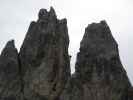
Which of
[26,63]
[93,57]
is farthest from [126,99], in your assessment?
[26,63]

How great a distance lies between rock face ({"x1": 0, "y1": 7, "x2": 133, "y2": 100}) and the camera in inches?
1807

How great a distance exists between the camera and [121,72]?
151 feet

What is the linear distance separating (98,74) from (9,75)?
1573 centimetres

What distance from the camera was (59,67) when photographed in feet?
177

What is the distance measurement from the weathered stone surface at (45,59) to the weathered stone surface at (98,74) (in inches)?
205

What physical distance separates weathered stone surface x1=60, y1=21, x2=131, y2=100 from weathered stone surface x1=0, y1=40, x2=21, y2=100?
9214 millimetres

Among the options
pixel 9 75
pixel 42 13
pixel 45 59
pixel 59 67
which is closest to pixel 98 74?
pixel 59 67

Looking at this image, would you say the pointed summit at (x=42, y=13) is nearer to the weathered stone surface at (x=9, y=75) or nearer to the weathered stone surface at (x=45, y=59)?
the weathered stone surface at (x=45, y=59)

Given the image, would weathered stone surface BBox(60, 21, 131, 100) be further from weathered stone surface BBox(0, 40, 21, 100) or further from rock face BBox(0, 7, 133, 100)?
weathered stone surface BBox(0, 40, 21, 100)

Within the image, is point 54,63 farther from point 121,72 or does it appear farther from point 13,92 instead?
point 121,72

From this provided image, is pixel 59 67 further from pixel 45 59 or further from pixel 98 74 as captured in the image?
pixel 98 74

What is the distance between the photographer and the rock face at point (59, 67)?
45.9 metres

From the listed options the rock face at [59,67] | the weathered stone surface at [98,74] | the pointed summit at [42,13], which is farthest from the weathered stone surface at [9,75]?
the weathered stone surface at [98,74]

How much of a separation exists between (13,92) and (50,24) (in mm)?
11892
